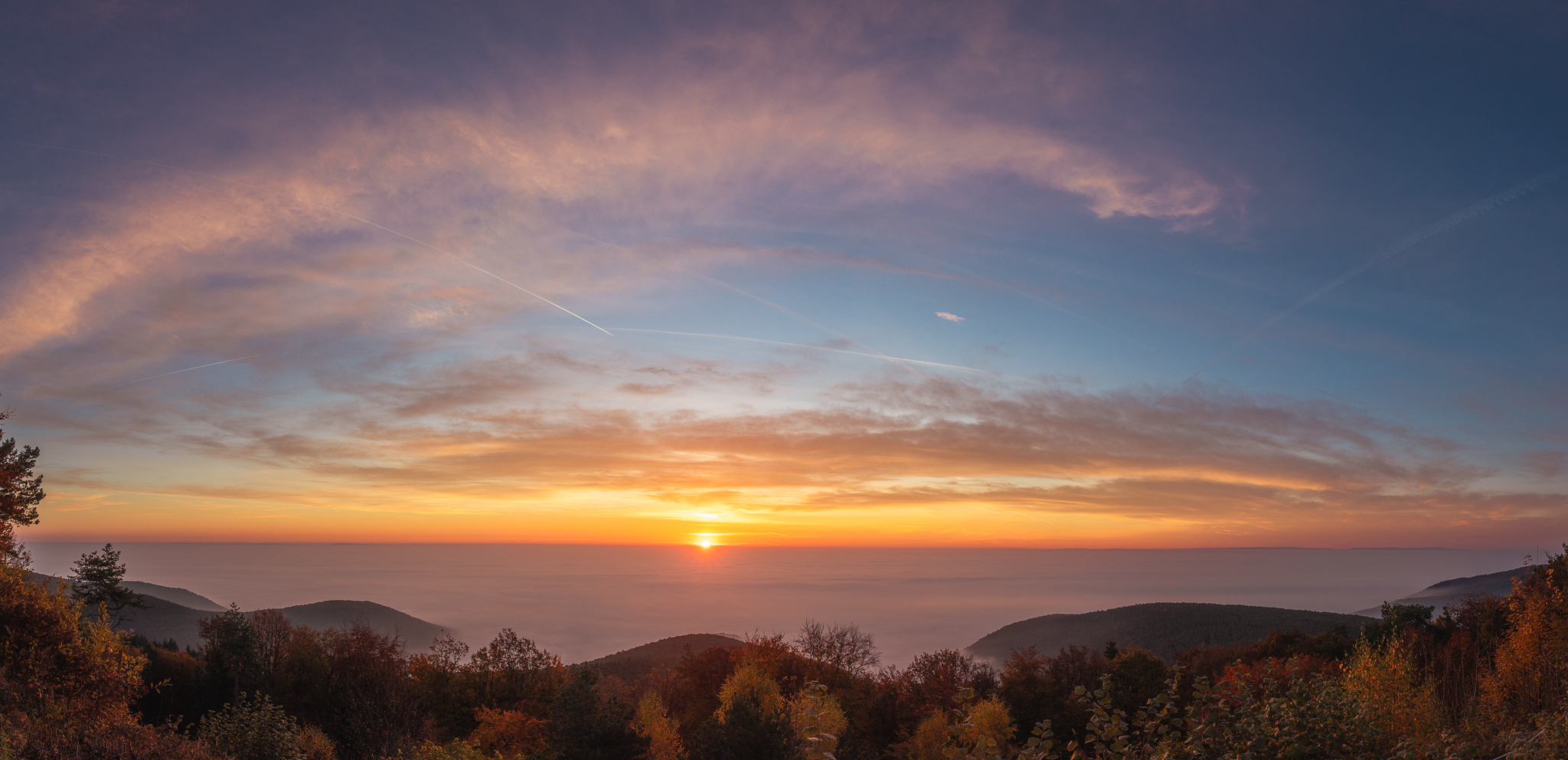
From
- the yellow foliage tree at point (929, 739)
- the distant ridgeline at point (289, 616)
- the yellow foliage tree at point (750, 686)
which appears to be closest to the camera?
the yellow foliage tree at point (750, 686)

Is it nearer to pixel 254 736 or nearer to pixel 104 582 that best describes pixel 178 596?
pixel 104 582

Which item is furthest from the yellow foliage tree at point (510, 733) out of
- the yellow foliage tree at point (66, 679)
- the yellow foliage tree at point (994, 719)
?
the yellow foliage tree at point (994, 719)

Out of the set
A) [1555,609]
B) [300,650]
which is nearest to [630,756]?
[1555,609]

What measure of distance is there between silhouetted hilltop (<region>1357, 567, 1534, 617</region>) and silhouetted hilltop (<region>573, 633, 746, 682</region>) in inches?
3220

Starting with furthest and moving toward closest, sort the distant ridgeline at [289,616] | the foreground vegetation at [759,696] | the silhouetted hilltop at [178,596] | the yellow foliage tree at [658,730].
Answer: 1. the silhouetted hilltop at [178,596]
2. the distant ridgeline at [289,616]
3. the yellow foliage tree at [658,730]
4. the foreground vegetation at [759,696]

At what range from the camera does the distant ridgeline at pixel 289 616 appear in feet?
437

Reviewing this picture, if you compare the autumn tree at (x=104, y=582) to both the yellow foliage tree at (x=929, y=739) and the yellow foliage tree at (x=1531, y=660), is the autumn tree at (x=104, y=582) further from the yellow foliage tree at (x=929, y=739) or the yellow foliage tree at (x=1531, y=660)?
the yellow foliage tree at (x=1531, y=660)

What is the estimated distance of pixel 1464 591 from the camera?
232ft

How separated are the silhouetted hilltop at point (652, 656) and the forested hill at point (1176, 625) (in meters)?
58.5

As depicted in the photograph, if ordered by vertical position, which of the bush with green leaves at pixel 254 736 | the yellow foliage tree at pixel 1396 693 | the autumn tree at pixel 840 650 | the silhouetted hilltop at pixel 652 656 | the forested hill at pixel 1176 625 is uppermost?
the yellow foliage tree at pixel 1396 693

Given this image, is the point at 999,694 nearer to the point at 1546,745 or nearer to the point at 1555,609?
the point at 1555,609

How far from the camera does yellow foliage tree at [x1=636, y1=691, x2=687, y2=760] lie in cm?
3622

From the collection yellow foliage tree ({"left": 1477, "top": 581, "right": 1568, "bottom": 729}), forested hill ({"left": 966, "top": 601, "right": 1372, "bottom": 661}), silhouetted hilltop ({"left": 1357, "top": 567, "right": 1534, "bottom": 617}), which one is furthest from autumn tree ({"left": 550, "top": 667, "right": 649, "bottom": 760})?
forested hill ({"left": 966, "top": 601, "right": 1372, "bottom": 661})

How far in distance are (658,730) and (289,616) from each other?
15216 centimetres
